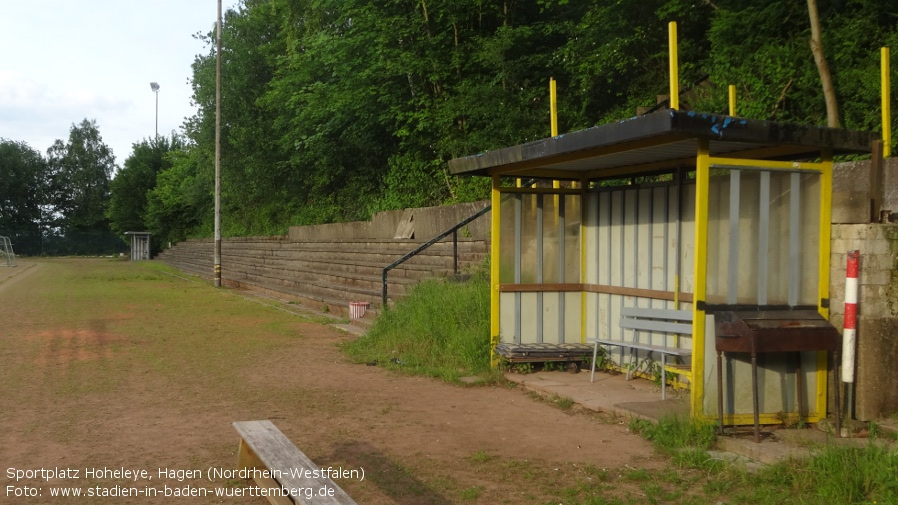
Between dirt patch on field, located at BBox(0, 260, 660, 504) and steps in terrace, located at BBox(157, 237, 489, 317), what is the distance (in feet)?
11.8

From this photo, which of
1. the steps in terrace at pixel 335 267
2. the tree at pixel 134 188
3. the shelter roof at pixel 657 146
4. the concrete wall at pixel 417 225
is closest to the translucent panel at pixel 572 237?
the shelter roof at pixel 657 146

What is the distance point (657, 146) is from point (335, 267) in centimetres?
1552

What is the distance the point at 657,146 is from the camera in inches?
279

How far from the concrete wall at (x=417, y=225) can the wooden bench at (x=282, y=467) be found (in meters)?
10.4

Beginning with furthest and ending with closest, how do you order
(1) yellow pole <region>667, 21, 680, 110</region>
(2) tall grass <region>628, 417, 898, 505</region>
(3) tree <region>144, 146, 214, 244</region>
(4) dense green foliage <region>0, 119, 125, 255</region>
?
1. (4) dense green foliage <region>0, 119, 125, 255</region>
2. (3) tree <region>144, 146, 214, 244</region>
3. (1) yellow pole <region>667, 21, 680, 110</region>
4. (2) tall grass <region>628, 417, 898, 505</region>

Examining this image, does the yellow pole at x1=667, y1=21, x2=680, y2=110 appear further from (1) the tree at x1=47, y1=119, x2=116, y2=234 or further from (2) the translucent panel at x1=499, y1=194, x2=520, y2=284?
(1) the tree at x1=47, y1=119, x2=116, y2=234

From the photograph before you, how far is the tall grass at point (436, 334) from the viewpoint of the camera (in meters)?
9.84

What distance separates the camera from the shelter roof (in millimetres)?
6109

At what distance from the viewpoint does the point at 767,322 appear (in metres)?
6.45

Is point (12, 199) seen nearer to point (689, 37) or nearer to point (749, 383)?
point (689, 37)

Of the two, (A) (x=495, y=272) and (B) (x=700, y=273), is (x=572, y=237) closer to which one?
(A) (x=495, y=272)

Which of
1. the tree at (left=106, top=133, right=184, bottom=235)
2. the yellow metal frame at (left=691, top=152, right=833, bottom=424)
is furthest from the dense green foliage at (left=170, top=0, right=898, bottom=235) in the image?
the tree at (left=106, top=133, right=184, bottom=235)

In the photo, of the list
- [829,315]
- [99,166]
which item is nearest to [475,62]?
[829,315]

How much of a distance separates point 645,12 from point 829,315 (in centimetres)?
1294
